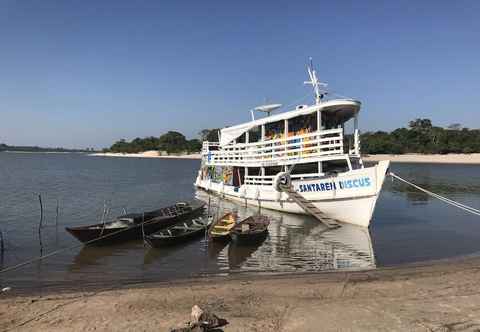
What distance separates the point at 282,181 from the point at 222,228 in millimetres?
6326

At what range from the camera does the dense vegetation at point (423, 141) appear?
126 m

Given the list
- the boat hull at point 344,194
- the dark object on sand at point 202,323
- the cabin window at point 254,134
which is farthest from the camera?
the cabin window at point 254,134

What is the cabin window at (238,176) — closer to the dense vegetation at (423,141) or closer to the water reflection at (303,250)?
the water reflection at (303,250)

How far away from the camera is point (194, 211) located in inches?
1000

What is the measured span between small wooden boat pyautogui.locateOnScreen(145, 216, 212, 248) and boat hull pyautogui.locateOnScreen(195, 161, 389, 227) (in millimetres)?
6250

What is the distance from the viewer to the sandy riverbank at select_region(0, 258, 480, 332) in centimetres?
877

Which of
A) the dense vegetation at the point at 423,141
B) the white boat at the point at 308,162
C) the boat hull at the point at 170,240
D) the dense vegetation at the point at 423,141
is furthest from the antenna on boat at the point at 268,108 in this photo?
the dense vegetation at the point at 423,141

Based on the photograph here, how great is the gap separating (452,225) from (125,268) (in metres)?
21.1

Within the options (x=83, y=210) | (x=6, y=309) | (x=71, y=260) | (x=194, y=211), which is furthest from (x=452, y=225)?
(x=83, y=210)

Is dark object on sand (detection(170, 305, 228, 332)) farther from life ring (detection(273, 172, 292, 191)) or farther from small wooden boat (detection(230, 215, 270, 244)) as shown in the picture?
life ring (detection(273, 172, 292, 191))

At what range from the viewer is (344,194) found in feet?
71.3

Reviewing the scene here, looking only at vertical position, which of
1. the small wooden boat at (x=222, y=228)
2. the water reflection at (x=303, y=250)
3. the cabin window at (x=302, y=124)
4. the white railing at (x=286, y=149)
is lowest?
the water reflection at (x=303, y=250)

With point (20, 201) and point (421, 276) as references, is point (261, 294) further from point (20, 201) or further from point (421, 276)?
point (20, 201)

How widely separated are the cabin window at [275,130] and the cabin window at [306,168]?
8.10ft
